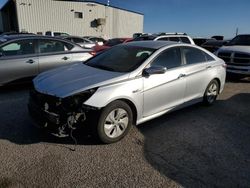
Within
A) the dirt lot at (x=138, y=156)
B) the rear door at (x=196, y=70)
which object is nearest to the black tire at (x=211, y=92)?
the rear door at (x=196, y=70)

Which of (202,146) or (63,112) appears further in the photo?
(202,146)

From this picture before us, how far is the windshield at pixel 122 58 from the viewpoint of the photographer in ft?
14.2

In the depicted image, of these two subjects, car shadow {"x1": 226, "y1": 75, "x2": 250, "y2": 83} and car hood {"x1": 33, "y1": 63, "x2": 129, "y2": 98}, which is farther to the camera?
car shadow {"x1": 226, "y1": 75, "x2": 250, "y2": 83}

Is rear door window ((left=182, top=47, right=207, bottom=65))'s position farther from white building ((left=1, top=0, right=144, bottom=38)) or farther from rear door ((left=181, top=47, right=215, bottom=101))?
white building ((left=1, top=0, right=144, bottom=38))

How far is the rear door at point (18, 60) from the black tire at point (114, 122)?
3605 mm

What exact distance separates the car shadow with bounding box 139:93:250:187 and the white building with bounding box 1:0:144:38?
28.7m

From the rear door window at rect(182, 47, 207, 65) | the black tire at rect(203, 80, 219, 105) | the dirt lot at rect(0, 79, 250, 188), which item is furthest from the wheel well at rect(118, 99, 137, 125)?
the black tire at rect(203, 80, 219, 105)

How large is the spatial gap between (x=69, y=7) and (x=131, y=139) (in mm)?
31423

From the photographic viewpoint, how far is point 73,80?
3.88 m

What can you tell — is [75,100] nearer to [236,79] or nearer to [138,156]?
[138,156]

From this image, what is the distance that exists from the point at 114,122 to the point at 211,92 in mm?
3022

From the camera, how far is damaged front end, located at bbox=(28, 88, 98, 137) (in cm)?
353

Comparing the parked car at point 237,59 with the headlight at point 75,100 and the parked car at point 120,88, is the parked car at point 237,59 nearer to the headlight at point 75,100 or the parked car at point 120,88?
the parked car at point 120,88

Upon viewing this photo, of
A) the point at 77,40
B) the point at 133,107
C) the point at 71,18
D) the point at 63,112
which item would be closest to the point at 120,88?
the point at 133,107
